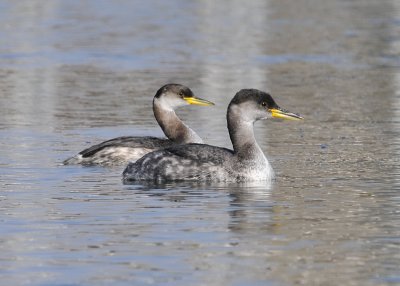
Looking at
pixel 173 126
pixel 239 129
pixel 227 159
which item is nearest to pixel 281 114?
pixel 239 129

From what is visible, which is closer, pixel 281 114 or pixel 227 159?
pixel 227 159

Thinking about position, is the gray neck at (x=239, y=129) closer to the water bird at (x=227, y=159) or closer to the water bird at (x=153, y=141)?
the water bird at (x=227, y=159)

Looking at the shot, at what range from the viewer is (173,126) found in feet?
70.2

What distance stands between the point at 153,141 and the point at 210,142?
1514 millimetres

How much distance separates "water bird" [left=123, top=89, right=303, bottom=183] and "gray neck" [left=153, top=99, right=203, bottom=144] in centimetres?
303

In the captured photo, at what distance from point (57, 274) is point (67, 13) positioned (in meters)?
41.7

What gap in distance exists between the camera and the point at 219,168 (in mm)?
17438

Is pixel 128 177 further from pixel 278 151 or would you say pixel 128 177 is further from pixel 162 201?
pixel 278 151

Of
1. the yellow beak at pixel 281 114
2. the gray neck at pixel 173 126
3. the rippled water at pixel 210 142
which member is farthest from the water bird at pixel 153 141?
the yellow beak at pixel 281 114

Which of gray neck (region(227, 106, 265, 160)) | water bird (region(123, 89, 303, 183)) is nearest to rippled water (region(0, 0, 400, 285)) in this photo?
water bird (region(123, 89, 303, 183))

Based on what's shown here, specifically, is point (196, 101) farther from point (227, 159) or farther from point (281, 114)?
point (227, 159)

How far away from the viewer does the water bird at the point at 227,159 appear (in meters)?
17.4

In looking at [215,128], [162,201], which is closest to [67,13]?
[215,128]

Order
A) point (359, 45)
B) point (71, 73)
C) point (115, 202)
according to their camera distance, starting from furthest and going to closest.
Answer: point (359, 45) → point (71, 73) → point (115, 202)
